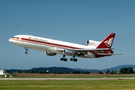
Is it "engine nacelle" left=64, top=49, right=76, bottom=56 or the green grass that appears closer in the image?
the green grass

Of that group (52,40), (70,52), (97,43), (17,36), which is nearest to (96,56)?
(97,43)

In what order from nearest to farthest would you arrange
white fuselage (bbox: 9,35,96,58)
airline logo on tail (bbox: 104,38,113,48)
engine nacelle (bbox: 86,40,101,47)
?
white fuselage (bbox: 9,35,96,58) < engine nacelle (bbox: 86,40,101,47) < airline logo on tail (bbox: 104,38,113,48)

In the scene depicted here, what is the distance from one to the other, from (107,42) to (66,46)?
56.8 ft

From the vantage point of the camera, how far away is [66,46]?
69.8 meters

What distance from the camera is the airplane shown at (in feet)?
210

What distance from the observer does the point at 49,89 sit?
118ft

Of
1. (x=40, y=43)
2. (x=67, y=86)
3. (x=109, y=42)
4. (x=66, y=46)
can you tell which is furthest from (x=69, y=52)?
(x=67, y=86)

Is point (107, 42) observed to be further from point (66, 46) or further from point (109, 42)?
point (66, 46)

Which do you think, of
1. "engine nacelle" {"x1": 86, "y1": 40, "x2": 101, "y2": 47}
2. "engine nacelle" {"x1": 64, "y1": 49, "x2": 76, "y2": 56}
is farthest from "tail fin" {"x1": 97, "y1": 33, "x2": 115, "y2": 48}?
"engine nacelle" {"x1": 64, "y1": 49, "x2": 76, "y2": 56}

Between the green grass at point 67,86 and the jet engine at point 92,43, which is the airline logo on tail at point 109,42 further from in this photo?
the green grass at point 67,86

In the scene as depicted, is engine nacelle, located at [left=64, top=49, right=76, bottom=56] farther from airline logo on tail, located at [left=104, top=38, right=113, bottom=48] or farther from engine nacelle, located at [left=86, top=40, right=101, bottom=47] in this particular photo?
airline logo on tail, located at [left=104, top=38, right=113, bottom=48]

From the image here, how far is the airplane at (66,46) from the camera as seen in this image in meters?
64.0

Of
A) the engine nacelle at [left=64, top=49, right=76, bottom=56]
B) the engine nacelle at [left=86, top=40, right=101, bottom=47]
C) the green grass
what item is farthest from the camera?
the engine nacelle at [left=86, top=40, right=101, bottom=47]

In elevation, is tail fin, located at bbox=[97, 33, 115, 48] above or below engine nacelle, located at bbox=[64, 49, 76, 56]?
above
